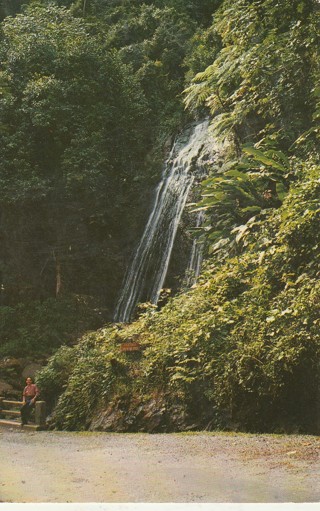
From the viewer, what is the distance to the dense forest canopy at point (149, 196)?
391 inches

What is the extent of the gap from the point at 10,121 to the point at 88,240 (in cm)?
520

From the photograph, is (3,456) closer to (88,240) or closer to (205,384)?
(205,384)

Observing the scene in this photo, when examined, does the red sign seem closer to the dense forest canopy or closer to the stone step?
the dense forest canopy

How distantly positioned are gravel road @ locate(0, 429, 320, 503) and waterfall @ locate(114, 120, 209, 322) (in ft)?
32.7

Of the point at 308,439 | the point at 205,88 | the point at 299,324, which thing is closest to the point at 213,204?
the point at 205,88

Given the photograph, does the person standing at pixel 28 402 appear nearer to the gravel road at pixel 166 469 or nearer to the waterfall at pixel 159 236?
the gravel road at pixel 166 469

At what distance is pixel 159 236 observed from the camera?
67.2 feet

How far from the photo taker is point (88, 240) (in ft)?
73.7

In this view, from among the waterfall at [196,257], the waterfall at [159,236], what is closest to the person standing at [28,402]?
the waterfall at [159,236]

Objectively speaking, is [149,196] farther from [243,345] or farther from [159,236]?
[243,345]

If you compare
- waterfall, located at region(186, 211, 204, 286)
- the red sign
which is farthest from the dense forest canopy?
waterfall, located at region(186, 211, 204, 286)

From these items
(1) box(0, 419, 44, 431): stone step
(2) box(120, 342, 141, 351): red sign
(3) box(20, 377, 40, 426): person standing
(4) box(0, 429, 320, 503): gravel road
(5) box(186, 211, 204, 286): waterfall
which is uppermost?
(5) box(186, 211, 204, 286): waterfall

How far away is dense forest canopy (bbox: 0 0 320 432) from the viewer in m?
9.93

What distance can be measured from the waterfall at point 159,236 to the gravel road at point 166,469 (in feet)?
32.7
